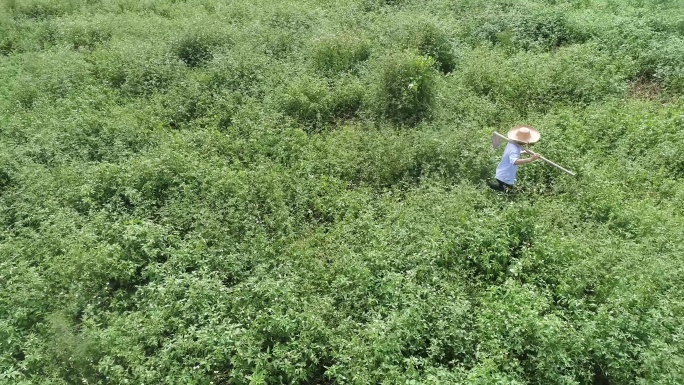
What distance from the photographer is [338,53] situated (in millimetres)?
10258

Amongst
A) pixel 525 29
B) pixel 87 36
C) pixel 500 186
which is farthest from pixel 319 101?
pixel 87 36

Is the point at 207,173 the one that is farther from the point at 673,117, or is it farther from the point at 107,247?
the point at 673,117

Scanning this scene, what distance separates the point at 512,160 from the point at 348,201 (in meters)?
2.34

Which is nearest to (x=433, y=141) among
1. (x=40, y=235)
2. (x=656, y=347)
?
(x=656, y=347)

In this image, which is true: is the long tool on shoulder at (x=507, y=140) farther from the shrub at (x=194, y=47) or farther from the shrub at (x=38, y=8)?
the shrub at (x=38, y=8)

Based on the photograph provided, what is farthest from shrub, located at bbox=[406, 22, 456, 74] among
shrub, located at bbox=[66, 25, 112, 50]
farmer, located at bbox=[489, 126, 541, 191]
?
shrub, located at bbox=[66, 25, 112, 50]

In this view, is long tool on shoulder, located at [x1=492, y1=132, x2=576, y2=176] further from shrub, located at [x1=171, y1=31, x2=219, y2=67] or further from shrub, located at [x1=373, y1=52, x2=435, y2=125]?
shrub, located at [x1=171, y1=31, x2=219, y2=67]

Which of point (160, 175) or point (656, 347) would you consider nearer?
point (656, 347)

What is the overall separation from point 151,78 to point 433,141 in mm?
6005

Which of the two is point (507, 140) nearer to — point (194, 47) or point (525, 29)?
point (525, 29)

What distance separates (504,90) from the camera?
29.9ft

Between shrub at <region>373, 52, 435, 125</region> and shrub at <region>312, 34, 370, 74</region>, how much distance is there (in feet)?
3.96

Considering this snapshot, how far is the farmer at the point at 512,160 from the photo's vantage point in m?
7.02

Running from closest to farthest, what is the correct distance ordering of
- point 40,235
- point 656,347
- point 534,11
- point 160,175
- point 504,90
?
point 656,347
point 40,235
point 160,175
point 504,90
point 534,11
